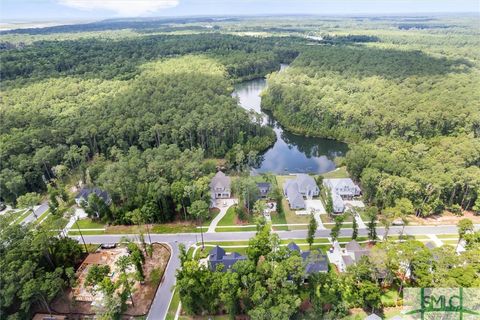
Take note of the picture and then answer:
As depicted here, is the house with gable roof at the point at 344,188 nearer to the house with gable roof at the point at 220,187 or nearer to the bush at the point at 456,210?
the bush at the point at 456,210

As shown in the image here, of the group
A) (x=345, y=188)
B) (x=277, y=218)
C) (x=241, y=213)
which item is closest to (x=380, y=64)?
(x=345, y=188)

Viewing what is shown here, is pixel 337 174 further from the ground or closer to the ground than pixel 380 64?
closer to the ground

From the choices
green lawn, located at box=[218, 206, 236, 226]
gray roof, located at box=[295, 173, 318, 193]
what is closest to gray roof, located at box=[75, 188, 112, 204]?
green lawn, located at box=[218, 206, 236, 226]

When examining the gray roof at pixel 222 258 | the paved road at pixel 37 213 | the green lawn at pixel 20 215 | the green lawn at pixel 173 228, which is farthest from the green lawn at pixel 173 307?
the green lawn at pixel 20 215

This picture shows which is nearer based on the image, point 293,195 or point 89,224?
point 89,224

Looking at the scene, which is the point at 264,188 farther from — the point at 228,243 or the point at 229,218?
the point at 228,243

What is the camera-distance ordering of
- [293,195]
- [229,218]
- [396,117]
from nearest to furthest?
[229,218], [293,195], [396,117]
